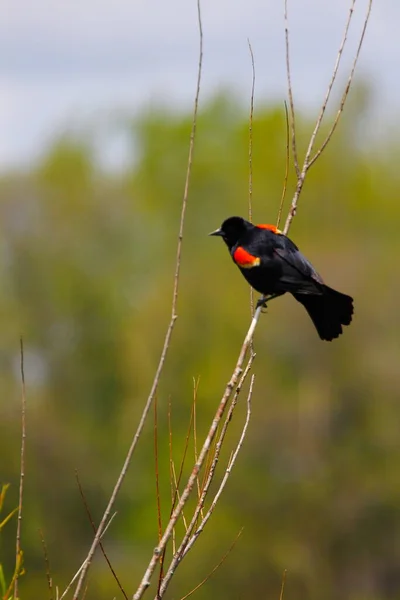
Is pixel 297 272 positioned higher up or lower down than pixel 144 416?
higher up

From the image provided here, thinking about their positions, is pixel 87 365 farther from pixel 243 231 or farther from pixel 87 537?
pixel 243 231

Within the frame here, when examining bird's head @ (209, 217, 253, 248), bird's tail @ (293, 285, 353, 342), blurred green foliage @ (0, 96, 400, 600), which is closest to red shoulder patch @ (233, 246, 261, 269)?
bird's head @ (209, 217, 253, 248)

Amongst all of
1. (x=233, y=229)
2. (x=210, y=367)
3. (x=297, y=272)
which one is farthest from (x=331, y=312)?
(x=210, y=367)

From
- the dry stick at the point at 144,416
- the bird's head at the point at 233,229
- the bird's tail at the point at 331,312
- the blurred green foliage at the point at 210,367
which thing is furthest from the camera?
the blurred green foliage at the point at 210,367

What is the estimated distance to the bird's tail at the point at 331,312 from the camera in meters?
4.64

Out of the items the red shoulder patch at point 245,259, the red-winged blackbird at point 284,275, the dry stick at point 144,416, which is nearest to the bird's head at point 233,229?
the red-winged blackbird at point 284,275

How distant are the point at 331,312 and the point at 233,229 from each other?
33.1 inches

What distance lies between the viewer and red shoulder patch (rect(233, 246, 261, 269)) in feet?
16.4

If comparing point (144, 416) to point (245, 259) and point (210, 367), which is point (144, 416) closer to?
point (245, 259)

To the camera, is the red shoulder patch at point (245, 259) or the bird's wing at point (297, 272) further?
the red shoulder patch at point (245, 259)

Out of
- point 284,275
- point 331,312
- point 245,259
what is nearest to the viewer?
point 331,312

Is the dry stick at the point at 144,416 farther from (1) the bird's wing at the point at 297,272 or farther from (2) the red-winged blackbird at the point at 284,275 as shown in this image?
(1) the bird's wing at the point at 297,272

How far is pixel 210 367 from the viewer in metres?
32.8

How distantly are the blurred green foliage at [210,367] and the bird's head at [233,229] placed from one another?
47.8ft
